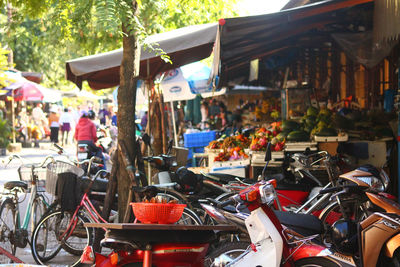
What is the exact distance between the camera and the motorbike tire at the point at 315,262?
170 inches

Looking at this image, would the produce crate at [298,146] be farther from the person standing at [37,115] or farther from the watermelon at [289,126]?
the person standing at [37,115]

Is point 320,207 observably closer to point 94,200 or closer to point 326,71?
point 94,200

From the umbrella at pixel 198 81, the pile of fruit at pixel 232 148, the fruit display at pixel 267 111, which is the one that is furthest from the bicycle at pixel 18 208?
the fruit display at pixel 267 111

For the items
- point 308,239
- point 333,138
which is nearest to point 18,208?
point 308,239

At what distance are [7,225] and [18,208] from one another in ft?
0.90

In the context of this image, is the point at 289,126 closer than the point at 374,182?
No

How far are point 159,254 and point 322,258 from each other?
50.8 inches

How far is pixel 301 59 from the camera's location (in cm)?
1698

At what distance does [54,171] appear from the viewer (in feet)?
23.6

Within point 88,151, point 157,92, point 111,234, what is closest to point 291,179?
point 111,234

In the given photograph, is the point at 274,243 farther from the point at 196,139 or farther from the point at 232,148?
the point at 196,139

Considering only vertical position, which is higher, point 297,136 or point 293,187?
point 297,136

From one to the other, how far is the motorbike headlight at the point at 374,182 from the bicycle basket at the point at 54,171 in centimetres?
360

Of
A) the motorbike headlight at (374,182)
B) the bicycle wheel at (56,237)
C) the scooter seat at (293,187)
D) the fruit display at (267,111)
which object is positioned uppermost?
the fruit display at (267,111)
